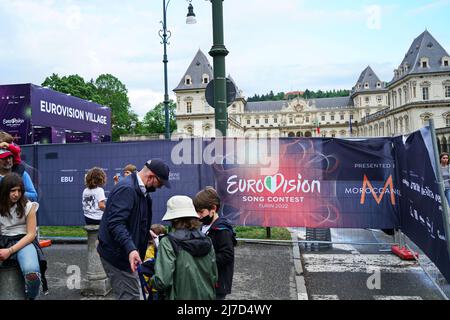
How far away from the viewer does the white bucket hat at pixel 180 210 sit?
10.3 feet

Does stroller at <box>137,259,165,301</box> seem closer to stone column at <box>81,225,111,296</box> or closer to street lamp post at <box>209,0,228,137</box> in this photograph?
stone column at <box>81,225,111,296</box>

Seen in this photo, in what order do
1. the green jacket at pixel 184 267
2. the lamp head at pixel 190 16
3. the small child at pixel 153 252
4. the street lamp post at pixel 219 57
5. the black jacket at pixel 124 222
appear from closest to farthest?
1. the green jacket at pixel 184 267
2. the small child at pixel 153 252
3. the black jacket at pixel 124 222
4. the street lamp post at pixel 219 57
5. the lamp head at pixel 190 16

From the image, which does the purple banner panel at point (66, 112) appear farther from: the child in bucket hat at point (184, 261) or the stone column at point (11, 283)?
the child in bucket hat at point (184, 261)

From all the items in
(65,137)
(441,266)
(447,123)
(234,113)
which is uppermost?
(234,113)

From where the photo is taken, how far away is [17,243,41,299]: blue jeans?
3721 mm

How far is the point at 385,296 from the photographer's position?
5648 mm

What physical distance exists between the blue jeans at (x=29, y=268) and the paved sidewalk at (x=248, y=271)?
6.61 feet

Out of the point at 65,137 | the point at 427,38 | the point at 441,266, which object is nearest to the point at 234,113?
the point at 427,38

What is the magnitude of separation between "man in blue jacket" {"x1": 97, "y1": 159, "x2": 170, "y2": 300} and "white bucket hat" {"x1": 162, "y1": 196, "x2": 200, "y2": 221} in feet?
1.71

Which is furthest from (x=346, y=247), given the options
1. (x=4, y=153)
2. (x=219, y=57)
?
(x=4, y=153)

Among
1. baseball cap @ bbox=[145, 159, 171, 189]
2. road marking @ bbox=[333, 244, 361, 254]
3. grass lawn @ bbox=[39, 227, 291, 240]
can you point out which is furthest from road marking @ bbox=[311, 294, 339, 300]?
grass lawn @ bbox=[39, 227, 291, 240]

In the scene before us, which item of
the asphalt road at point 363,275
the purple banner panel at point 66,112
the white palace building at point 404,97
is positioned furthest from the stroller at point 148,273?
the white palace building at point 404,97

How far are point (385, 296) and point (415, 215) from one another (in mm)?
1485

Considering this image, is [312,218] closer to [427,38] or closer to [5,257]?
[5,257]
